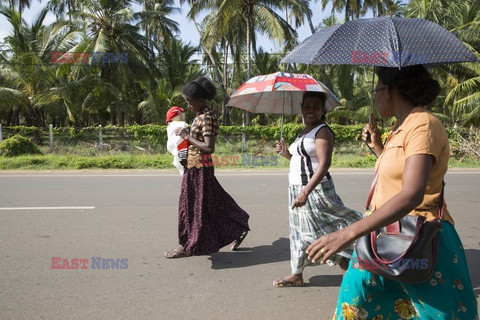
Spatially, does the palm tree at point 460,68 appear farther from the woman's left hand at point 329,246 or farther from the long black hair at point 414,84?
the woman's left hand at point 329,246

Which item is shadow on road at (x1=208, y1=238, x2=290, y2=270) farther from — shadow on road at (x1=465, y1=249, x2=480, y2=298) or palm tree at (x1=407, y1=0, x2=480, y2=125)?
palm tree at (x1=407, y1=0, x2=480, y2=125)

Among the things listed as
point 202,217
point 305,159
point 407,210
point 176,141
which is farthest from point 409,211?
point 176,141

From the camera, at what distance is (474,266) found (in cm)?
369

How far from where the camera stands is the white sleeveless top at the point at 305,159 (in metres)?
3.02

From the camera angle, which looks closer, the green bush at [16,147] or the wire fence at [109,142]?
the green bush at [16,147]

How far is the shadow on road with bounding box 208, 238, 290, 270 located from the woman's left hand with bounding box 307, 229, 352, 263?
2283 mm

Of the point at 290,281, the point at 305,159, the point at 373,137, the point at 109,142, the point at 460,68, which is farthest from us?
the point at 460,68

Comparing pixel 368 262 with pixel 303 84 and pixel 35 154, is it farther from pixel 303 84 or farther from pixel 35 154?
pixel 35 154

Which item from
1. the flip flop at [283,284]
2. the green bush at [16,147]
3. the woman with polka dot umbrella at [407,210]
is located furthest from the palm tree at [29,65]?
the woman with polka dot umbrella at [407,210]

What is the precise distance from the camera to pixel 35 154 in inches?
500

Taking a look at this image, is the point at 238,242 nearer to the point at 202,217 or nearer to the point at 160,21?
the point at 202,217

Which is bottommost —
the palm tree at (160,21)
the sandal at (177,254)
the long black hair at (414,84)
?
the sandal at (177,254)

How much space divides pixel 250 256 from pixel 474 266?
2.03 m

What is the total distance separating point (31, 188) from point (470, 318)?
24.9ft
